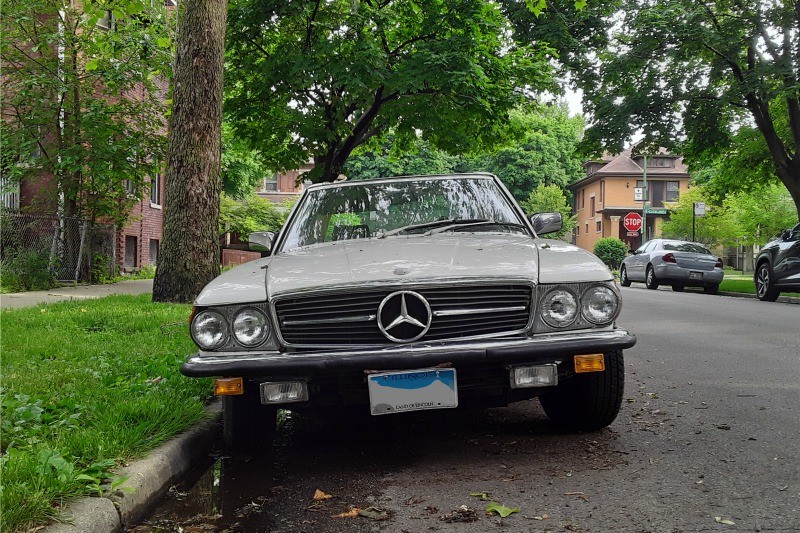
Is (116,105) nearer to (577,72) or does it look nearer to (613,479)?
(577,72)

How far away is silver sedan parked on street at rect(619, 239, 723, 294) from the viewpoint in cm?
2070

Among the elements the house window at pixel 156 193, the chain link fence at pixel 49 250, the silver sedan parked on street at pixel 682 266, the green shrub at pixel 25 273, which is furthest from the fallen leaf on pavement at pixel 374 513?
the house window at pixel 156 193

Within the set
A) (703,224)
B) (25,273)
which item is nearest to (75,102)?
(25,273)

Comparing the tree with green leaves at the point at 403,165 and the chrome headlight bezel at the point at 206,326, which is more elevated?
the tree with green leaves at the point at 403,165

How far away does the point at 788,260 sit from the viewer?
15195mm

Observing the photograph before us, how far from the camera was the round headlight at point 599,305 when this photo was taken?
3.86 m

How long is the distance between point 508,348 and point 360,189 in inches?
89.7

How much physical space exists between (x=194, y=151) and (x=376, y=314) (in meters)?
6.87

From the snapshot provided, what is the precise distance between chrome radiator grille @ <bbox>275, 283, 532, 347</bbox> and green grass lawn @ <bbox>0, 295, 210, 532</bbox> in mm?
966

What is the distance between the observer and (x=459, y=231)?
4.96 meters

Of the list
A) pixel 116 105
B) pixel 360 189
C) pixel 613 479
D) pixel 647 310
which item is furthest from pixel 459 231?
pixel 116 105

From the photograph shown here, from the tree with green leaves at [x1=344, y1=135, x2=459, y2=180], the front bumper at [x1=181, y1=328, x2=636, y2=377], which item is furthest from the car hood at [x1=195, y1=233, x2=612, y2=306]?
the tree with green leaves at [x1=344, y1=135, x2=459, y2=180]

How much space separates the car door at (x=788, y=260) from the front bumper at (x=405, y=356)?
12.9 meters

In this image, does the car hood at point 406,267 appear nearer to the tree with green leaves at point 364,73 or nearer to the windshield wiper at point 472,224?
the windshield wiper at point 472,224
